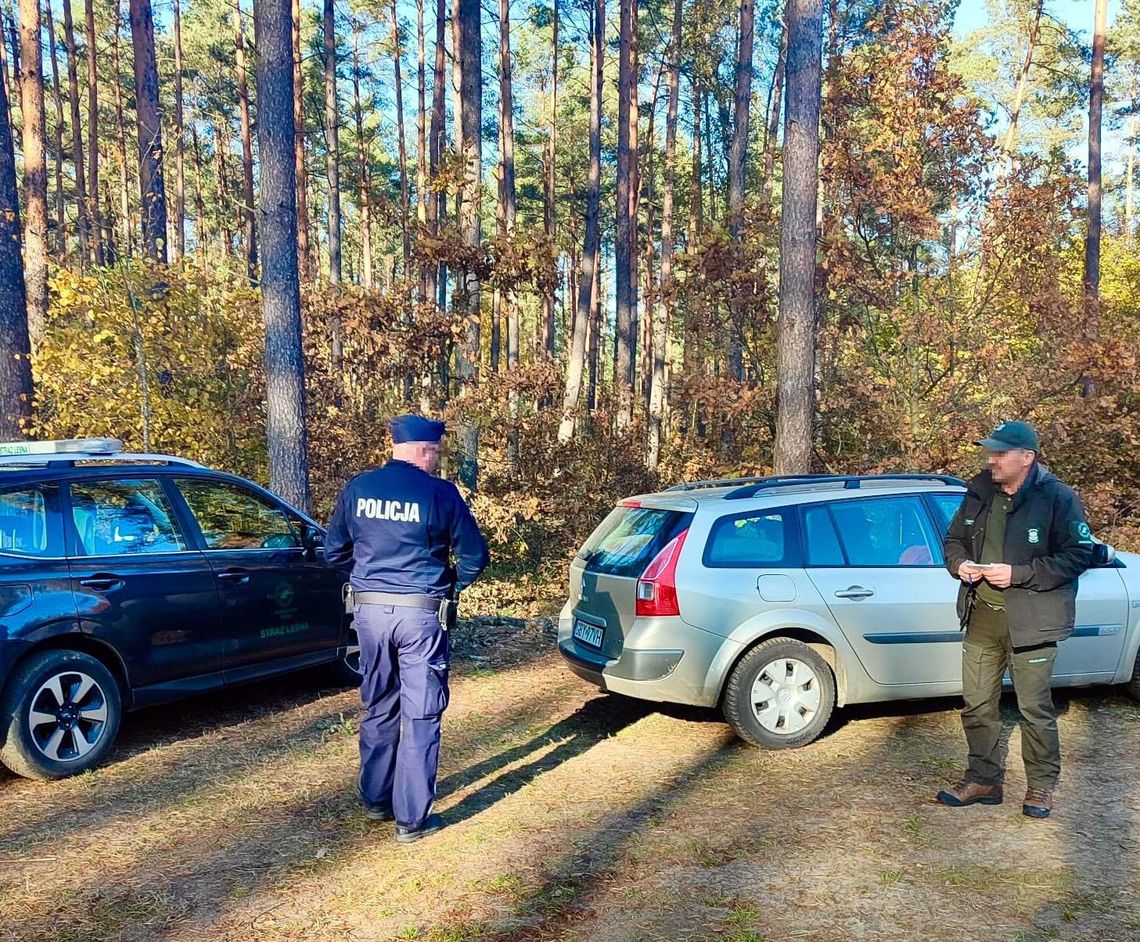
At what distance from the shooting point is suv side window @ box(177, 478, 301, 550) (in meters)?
6.24

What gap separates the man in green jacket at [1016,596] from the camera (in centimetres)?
452

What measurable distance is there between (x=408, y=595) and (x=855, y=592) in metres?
2.95

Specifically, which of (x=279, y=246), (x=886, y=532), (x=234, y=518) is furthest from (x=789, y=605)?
(x=279, y=246)

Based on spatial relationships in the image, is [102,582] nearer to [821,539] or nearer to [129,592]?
[129,592]

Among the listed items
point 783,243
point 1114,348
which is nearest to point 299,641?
point 783,243

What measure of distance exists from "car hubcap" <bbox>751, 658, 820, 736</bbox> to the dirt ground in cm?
20

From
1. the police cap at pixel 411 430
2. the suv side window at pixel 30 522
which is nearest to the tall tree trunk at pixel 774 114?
the police cap at pixel 411 430

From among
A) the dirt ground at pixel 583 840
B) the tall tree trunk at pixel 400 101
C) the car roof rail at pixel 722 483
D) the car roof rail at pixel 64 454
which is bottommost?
the dirt ground at pixel 583 840

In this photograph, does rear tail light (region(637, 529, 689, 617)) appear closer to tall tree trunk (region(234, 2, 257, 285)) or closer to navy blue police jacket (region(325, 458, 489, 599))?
navy blue police jacket (region(325, 458, 489, 599))

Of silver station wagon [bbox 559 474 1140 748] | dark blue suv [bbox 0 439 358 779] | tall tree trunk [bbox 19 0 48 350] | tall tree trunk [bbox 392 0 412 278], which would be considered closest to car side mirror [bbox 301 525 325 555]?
dark blue suv [bbox 0 439 358 779]

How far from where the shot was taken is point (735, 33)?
29094mm

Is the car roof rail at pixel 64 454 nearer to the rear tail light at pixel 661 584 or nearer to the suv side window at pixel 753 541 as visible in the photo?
the rear tail light at pixel 661 584

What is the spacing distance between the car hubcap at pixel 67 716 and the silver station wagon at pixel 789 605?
287cm

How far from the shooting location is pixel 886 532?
610cm
